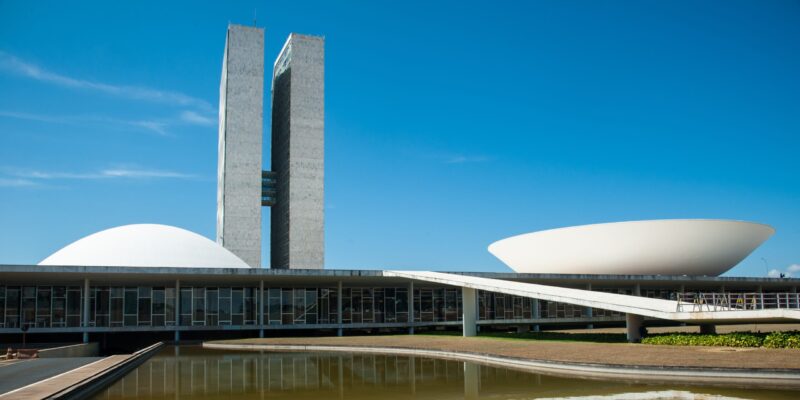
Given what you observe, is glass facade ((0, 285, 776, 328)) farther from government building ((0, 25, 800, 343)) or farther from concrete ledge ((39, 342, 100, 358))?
concrete ledge ((39, 342, 100, 358))

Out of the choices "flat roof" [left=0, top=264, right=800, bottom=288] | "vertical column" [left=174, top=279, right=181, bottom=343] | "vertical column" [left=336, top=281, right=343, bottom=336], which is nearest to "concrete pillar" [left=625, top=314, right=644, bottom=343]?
"flat roof" [left=0, top=264, right=800, bottom=288]

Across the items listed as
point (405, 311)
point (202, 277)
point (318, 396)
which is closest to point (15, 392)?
point (318, 396)

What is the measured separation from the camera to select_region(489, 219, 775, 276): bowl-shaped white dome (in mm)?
41031

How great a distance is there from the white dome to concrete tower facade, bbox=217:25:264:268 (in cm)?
2018

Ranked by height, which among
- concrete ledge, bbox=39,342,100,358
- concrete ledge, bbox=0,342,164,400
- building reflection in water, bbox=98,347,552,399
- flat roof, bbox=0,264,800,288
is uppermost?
flat roof, bbox=0,264,800,288

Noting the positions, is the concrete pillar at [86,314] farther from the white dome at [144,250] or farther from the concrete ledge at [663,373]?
the concrete ledge at [663,373]

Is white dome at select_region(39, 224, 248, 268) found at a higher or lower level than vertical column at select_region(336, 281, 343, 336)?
higher

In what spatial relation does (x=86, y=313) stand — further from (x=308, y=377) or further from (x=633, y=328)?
(x=633, y=328)

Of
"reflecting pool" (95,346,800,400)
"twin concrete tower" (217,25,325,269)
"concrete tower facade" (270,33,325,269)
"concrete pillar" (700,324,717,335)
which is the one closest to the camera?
"reflecting pool" (95,346,800,400)

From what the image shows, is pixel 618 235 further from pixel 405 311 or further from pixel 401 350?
pixel 401 350

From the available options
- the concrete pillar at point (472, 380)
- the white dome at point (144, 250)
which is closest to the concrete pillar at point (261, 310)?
the white dome at point (144, 250)

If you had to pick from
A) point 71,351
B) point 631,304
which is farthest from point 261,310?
point 631,304

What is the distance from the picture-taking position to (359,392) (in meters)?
13.4

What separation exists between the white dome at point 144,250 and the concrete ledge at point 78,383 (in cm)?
2062
